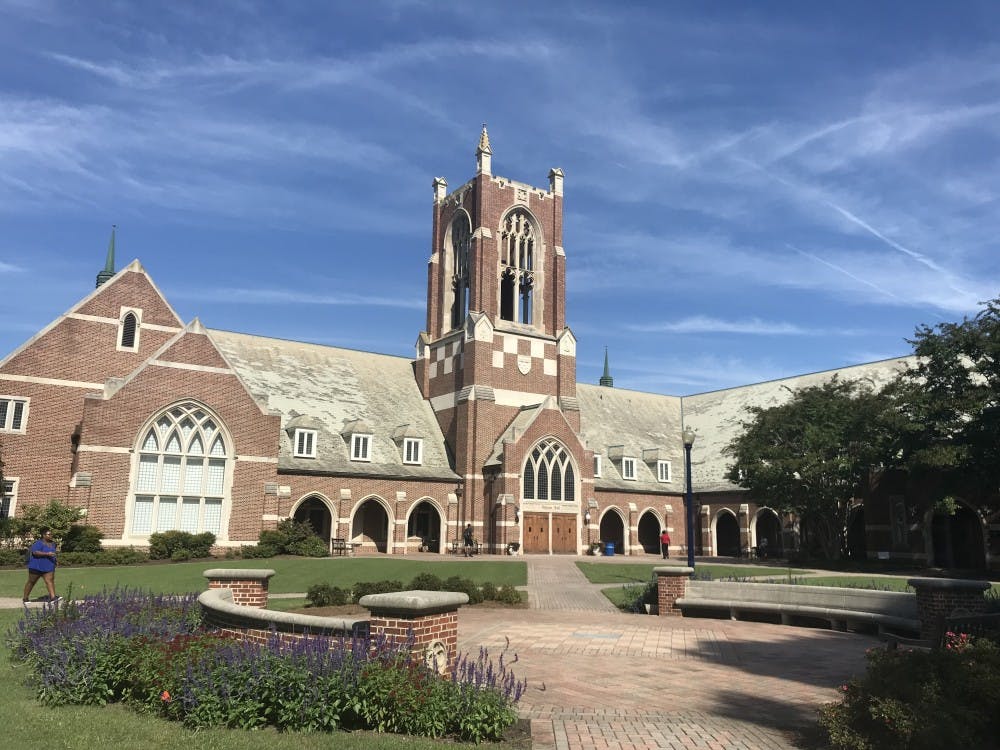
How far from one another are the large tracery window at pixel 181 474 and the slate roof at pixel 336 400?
338 cm

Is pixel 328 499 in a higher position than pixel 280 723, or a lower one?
higher

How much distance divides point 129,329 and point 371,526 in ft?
53.4

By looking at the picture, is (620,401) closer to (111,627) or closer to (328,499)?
(328,499)

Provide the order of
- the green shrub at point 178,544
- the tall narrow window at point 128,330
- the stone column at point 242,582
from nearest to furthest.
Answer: the stone column at point 242,582, the green shrub at point 178,544, the tall narrow window at point 128,330

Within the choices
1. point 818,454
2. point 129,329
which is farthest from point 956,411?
point 129,329

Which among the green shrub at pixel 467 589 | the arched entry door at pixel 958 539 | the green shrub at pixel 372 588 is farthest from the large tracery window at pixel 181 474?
A: the arched entry door at pixel 958 539

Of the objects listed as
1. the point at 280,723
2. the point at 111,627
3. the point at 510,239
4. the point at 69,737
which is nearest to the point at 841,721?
the point at 280,723

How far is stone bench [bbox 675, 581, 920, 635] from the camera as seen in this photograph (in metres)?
14.7

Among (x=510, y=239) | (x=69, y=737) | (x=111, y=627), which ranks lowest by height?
(x=69, y=737)

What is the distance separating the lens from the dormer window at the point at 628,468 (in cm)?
5069

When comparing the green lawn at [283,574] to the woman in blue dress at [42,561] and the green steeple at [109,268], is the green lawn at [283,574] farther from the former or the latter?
the green steeple at [109,268]

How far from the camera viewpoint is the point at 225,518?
34.9 metres

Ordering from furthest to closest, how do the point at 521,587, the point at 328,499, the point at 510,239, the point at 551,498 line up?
the point at 510,239 < the point at 551,498 < the point at 328,499 < the point at 521,587

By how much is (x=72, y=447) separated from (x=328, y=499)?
463 inches
